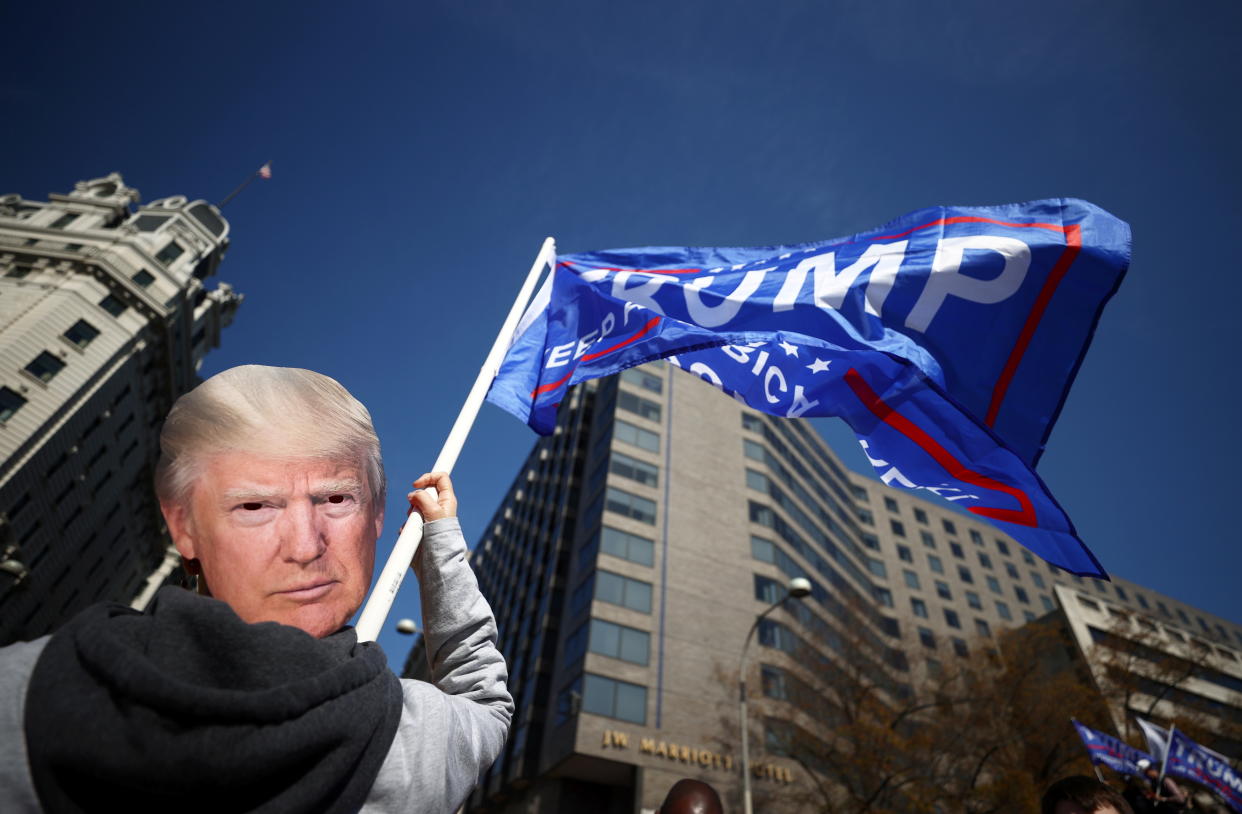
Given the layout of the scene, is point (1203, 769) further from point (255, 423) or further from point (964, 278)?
point (255, 423)

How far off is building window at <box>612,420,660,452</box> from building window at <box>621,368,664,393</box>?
3.96 m

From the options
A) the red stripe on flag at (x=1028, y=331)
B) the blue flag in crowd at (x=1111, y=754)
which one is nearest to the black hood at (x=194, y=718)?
the red stripe on flag at (x=1028, y=331)

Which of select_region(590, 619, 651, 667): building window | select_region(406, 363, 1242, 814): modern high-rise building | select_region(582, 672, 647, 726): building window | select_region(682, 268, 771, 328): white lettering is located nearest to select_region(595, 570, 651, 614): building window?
select_region(406, 363, 1242, 814): modern high-rise building

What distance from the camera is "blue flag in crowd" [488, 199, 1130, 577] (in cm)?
462

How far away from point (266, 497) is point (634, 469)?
135ft

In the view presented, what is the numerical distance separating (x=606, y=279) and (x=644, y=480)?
3684cm

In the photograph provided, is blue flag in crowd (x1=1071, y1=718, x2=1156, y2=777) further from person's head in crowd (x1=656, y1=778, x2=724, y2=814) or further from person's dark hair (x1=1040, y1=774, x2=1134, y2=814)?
person's head in crowd (x1=656, y1=778, x2=724, y2=814)

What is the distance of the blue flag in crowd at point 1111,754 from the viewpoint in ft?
39.2

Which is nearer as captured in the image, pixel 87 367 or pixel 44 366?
pixel 44 366

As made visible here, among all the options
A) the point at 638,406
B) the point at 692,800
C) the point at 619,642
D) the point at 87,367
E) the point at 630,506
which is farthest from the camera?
the point at 638,406

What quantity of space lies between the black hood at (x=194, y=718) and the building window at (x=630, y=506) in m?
39.0

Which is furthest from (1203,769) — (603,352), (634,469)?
(634,469)

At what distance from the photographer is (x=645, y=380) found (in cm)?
4831

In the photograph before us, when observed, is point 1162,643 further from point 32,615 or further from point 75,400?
point 32,615
